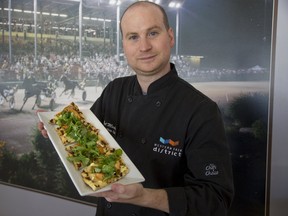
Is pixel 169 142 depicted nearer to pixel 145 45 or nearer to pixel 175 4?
pixel 145 45

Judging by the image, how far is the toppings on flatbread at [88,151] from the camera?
3.24 feet

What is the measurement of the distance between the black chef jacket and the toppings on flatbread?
0.15 meters

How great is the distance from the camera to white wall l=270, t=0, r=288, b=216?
1637mm

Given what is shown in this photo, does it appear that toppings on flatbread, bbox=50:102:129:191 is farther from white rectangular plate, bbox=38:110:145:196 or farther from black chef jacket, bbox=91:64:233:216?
black chef jacket, bbox=91:64:233:216

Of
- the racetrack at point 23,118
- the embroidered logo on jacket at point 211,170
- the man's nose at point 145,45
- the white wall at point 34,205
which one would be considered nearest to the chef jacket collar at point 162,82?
the man's nose at point 145,45

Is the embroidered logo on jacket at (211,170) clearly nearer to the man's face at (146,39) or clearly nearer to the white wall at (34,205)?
the man's face at (146,39)

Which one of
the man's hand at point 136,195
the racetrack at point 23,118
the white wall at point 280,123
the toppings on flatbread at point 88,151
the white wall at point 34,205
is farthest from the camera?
the white wall at point 34,205

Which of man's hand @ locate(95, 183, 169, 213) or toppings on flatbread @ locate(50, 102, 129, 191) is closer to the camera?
man's hand @ locate(95, 183, 169, 213)

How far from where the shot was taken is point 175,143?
118 centimetres

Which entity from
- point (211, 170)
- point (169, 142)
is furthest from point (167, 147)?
point (211, 170)

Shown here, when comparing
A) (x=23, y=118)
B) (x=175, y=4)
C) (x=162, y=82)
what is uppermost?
(x=175, y=4)

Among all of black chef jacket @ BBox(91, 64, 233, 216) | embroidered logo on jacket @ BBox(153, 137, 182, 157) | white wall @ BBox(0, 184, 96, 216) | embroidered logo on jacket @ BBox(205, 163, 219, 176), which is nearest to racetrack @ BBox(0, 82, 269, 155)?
white wall @ BBox(0, 184, 96, 216)

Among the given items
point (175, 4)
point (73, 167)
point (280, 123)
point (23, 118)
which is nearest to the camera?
point (73, 167)

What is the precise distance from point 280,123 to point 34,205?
6.72 feet
